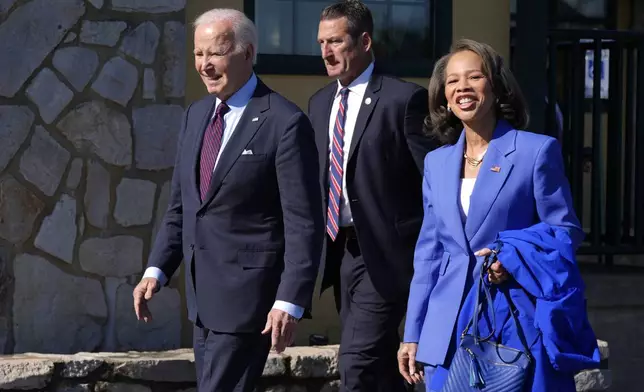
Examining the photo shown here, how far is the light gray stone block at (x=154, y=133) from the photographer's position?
21.9ft

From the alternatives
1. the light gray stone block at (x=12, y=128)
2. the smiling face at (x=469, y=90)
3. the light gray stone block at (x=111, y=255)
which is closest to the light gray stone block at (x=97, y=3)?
the light gray stone block at (x=12, y=128)

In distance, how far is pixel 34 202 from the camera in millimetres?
6535

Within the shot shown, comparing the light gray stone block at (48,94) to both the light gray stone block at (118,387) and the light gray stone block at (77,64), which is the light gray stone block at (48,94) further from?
the light gray stone block at (118,387)

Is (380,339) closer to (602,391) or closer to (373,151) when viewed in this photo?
(373,151)

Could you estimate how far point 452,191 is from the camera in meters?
4.19

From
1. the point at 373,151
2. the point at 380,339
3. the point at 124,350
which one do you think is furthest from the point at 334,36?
the point at 124,350

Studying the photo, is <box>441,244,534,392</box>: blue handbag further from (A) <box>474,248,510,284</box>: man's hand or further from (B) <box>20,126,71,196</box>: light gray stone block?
(B) <box>20,126,71,196</box>: light gray stone block

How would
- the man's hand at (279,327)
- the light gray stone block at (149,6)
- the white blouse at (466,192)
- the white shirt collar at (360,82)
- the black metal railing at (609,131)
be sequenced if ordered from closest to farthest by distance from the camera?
the white blouse at (466,192), the man's hand at (279,327), the white shirt collar at (360,82), the light gray stone block at (149,6), the black metal railing at (609,131)

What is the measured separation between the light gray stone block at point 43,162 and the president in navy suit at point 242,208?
6.61 feet

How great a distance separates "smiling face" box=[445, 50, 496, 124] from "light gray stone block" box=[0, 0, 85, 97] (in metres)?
2.86

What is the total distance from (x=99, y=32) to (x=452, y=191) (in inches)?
116

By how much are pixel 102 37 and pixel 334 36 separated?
1603mm

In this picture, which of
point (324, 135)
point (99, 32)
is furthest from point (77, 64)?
point (324, 135)

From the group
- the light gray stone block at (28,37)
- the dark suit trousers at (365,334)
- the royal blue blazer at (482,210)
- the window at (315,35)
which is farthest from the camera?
the window at (315,35)
